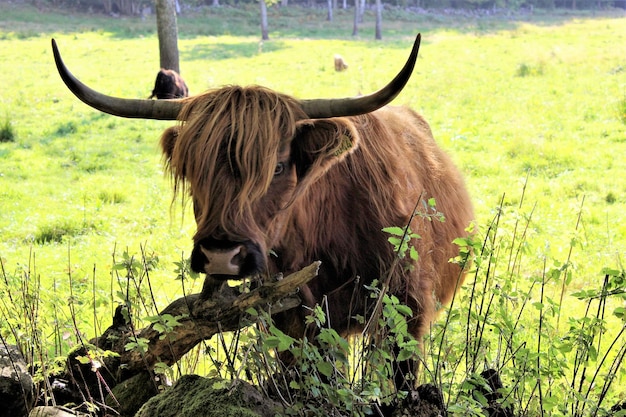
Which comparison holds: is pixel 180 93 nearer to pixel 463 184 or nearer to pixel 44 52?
pixel 463 184

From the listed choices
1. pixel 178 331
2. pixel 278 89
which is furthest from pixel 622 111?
pixel 178 331

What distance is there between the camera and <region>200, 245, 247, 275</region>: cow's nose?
2684 millimetres

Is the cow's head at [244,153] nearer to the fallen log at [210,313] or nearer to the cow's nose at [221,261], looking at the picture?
the cow's nose at [221,261]

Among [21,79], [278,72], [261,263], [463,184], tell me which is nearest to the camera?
[261,263]

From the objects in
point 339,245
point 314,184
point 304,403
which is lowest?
point 304,403

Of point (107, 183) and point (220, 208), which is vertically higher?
point (220, 208)

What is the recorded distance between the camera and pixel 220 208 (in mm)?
2891

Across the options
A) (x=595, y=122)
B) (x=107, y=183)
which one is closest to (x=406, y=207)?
(x=107, y=183)

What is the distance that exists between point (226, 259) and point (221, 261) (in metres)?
0.02

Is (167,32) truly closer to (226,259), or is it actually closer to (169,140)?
(169,140)

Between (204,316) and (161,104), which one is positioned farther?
(161,104)

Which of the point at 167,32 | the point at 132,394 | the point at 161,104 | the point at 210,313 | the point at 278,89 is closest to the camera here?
the point at 210,313

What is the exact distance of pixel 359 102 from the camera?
296cm

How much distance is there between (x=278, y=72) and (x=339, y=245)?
2044cm
